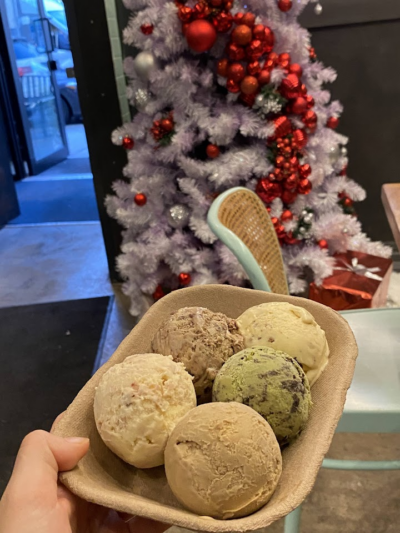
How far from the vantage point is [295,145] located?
5.43 feet

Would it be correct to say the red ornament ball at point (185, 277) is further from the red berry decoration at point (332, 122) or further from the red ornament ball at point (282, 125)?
the red berry decoration at point (332, 122)

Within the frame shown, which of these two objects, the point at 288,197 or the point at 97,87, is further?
the point at 97,87

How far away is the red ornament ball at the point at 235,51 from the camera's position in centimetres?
152

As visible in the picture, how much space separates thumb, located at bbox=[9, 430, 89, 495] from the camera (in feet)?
1.49

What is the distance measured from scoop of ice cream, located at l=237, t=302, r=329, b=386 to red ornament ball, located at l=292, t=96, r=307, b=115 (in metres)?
1.23

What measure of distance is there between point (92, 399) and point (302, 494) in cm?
25

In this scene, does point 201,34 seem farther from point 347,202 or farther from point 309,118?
point 347,202

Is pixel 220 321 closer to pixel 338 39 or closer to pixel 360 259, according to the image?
pixel 360 259

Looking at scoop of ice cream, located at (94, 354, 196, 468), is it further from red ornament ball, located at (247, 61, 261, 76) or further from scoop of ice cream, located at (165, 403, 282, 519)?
red ornament ball, located at (247, 61, 261, 76)

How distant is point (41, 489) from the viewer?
0.49m

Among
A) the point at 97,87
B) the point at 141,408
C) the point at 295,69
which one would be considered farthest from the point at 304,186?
the point at 141,408

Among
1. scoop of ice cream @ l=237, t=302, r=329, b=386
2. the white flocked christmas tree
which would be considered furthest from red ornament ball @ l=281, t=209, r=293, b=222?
scoop of ice cream @ l=237, t=302, r=329, b=386

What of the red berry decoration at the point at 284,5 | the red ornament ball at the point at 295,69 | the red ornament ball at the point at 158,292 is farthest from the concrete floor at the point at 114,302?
the red berry decoration at the point at 284,5

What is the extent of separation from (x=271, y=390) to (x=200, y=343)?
105 mm
